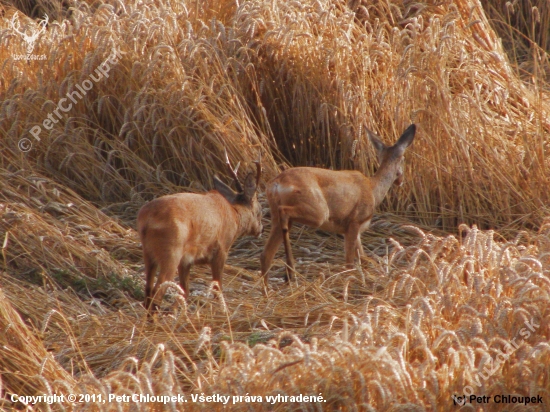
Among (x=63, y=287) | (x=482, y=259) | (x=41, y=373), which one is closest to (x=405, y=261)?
(x=482, y=259)

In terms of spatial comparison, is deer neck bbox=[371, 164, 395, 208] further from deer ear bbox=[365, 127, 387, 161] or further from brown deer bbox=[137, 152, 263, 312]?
brown deer bbox=[137, 152, 263, 312]

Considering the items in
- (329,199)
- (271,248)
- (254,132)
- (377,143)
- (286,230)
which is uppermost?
(377,143)

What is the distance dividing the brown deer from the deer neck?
1.16 m

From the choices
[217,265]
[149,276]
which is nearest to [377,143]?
[217,265]

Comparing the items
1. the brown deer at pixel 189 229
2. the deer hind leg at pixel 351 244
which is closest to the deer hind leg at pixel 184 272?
the brown deer at pixel 189 229

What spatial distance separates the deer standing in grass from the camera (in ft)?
21.5

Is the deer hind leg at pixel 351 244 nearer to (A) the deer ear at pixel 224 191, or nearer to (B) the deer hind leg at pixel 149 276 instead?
(A) the deer ear at pixel 224 191

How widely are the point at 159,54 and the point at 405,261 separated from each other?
9.51ft

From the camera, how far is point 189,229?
5.71 meters

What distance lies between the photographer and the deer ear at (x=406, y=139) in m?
7.23

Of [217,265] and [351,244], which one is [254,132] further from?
[217,265]

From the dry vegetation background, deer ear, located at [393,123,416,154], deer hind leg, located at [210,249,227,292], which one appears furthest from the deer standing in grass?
deer hind leg, located at [210,249,227,292]

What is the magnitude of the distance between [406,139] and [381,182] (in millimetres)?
403

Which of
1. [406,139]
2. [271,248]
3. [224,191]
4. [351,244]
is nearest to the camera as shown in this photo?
[224,191]
